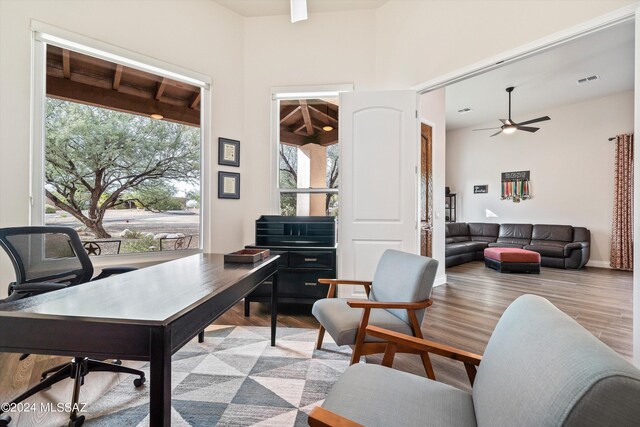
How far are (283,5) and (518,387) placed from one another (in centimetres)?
413

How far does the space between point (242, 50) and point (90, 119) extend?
6.29 ft

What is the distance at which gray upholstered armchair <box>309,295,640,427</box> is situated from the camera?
21.9 inches

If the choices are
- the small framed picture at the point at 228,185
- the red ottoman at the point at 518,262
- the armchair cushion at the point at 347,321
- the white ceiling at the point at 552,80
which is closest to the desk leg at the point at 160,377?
the armchair cushion at the point at 347,321

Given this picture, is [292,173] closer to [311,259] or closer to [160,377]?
[311,259]

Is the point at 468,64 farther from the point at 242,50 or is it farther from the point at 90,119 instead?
the point at 90,119

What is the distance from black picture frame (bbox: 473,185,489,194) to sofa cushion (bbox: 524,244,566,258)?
6.57 feet

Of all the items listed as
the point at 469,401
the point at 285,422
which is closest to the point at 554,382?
the point at 469,401

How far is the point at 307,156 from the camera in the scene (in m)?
3.91

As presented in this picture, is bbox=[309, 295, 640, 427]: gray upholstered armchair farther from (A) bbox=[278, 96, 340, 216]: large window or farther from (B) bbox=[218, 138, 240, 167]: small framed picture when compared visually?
(B) bbox=[218, 138, 240, 167]: small framed picture

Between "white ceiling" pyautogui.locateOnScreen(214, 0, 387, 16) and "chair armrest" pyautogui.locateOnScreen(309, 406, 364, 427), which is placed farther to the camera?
"white ceiling" pyautogui.locateOnScreen(214, 0, 387, 16)

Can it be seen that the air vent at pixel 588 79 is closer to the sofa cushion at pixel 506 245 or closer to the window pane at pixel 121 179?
the sofa cushion at pixel 506 245

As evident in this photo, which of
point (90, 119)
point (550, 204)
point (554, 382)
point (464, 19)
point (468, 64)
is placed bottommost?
point (554, 382)

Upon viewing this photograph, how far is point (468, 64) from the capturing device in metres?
2.82

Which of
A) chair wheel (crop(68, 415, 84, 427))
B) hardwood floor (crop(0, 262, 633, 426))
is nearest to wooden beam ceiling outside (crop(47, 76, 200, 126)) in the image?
hardwood floor (crop(0, 262, 633, 426))
